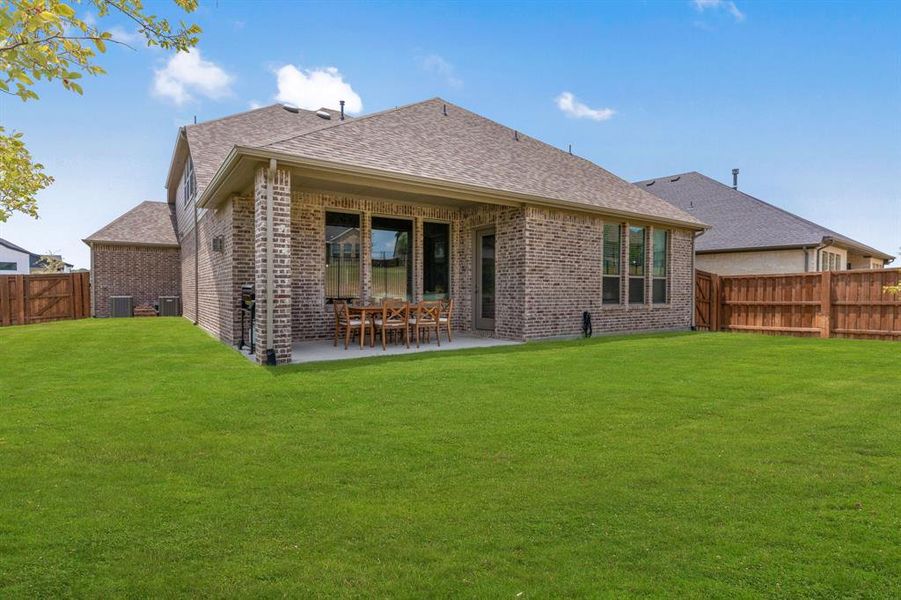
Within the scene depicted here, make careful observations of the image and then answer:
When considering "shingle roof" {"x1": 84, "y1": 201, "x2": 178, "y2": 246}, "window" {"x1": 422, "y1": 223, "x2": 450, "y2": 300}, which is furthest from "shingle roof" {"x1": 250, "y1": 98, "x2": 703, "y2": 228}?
"shingle roof" {"x1": 84, "y1": 201, "x2": 178, "y2": 246}

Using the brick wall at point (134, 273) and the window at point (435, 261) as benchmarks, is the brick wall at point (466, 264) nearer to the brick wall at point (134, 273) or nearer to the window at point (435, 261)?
the window at point (435, 261)

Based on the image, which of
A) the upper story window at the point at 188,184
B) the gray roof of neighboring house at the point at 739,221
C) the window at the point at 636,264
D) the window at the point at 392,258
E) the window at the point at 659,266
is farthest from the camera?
the gray roof of neighboring house at the point at 739,221

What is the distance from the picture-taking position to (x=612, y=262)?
39.7 feet

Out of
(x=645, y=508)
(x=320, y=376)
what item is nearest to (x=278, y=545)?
Result: (x=645, y=508)

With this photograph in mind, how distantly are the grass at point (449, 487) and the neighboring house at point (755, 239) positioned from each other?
40.1 feet

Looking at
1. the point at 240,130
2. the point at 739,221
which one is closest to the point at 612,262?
the point at 739,221

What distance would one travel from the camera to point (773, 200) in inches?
759

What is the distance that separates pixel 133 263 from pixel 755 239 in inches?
868

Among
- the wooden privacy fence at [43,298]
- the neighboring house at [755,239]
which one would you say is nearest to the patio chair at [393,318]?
the neighboring house at [755,239]

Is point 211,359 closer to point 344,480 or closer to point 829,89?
point 344,480

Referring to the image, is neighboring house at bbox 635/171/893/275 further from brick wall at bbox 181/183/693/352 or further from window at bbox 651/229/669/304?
brick wall at bbox 181/183/693/352

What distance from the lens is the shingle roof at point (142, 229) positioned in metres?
18.6

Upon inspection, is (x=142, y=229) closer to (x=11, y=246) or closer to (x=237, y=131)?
(x=237, y=131)

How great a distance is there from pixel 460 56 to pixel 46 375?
9.93 meters
